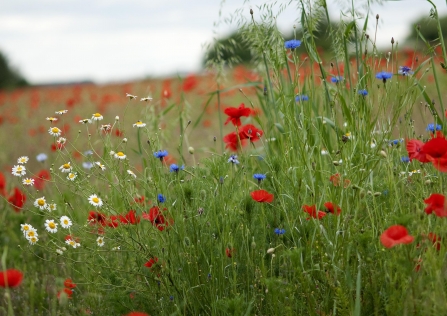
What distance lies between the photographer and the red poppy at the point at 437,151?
160 cm

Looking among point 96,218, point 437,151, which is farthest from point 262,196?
point 96,218

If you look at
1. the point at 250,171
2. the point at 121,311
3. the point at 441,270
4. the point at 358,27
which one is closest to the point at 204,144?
the point at 250,171

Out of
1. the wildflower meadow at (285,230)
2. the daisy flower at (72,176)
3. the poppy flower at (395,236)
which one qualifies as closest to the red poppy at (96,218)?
the wildflower meadow at (285,230)

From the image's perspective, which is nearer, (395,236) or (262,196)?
(395,236)

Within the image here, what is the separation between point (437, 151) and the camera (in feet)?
5.31

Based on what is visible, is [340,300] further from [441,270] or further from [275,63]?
[275,63]

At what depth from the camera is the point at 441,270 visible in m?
1.58

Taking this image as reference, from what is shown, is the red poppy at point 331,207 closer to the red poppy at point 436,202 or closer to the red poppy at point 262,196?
the red poppy at point 262,196

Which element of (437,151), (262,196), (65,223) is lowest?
(65,223)

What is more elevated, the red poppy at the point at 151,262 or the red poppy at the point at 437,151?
the red poppy at the point at 437,151

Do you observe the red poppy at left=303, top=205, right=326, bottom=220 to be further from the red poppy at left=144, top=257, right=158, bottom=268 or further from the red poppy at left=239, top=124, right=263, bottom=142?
the red poppy at left=144, top=257, right=158, bottom=268

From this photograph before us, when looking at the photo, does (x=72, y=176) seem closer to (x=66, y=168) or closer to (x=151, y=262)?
(x=66, y=168)

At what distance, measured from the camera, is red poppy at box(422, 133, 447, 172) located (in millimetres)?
1602

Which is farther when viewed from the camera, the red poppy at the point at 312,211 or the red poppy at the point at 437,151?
the red poppy at the point at 312,211
